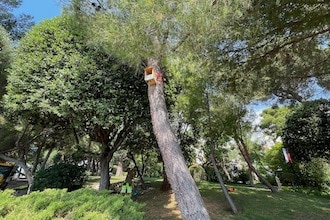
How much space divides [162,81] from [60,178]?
4.41 meters

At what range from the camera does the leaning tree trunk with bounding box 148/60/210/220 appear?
286 centimetres

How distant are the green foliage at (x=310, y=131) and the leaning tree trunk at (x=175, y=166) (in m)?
7.54

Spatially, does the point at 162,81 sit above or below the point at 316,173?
above

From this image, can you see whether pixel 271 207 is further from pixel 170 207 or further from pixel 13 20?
pixel 13 20

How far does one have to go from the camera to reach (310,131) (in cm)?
909

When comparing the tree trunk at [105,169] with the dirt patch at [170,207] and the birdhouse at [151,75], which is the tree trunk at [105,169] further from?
the birdhouse at [151,75]

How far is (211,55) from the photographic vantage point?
4734mm

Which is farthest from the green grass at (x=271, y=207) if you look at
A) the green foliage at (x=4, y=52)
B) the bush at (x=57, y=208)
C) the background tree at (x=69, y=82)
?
→ the green foliage at (x=4, y=52)

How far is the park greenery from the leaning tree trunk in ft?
0.05

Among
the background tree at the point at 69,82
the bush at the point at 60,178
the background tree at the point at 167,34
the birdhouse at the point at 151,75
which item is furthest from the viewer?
the bush at the point at 60,178

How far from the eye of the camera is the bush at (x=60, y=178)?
21.0 feet

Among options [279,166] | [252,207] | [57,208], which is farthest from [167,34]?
[279,166]

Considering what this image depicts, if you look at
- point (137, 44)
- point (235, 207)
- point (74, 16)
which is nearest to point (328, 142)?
point (235, 207)

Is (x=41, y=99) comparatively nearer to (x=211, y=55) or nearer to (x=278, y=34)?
(x=211, y=55)
